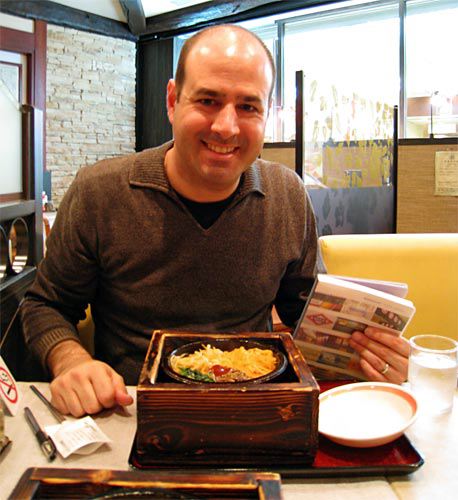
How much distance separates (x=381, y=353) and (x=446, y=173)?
7.12 ft

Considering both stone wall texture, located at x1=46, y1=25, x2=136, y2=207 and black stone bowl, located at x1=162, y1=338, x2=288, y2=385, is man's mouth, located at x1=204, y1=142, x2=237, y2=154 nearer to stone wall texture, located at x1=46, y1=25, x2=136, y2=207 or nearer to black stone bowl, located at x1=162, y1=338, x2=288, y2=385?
black stone bowl, located at x1=162, y1=338, x2=288, y2=385

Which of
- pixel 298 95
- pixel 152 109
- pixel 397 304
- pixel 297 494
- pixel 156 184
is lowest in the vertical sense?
pixel 297 494

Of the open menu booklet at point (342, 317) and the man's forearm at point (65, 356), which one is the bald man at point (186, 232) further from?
the open menu booklet at point (342, 317)

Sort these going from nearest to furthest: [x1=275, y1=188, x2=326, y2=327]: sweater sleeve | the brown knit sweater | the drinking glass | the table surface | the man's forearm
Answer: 1. the table surface
2. the drinking glass
3. the man's forearm
4. the brown knit sweater
5. [x1=275, y1=188, x2=326, y2=327]: sweater sleeve

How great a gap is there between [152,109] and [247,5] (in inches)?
78.5

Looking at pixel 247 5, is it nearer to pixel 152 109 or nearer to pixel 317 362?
pixel 152 109

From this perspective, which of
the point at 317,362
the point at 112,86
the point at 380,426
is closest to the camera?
the point at 380,426

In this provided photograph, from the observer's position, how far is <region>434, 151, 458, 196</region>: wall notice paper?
2.88m

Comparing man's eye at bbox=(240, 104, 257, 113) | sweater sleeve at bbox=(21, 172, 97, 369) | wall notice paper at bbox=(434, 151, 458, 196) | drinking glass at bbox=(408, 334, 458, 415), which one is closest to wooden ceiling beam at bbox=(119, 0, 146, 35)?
wall notice paper at bbox=(434, 151, 458, 196)

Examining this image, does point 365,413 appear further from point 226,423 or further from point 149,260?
point 149,260

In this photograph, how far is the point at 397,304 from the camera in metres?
0.96

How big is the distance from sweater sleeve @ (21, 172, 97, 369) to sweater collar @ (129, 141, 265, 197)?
16 centimetres

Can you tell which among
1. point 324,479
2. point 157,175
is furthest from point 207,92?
point 324,479

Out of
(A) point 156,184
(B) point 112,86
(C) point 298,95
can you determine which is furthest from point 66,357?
(B) point 112,86
